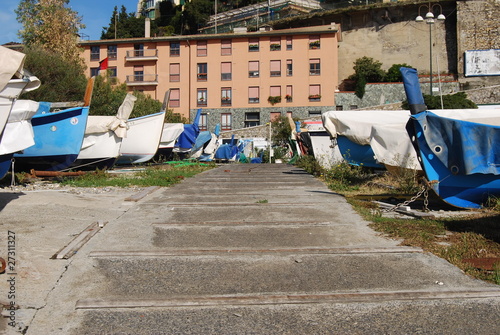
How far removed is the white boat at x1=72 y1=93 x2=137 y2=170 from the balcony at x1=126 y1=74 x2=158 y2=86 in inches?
1631

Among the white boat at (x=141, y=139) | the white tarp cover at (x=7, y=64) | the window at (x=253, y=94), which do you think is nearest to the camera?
the white tarp cover at (x=7, y=64)

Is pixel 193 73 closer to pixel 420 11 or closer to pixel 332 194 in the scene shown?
pixel 420 11

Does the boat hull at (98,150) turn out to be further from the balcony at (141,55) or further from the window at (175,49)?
the balcony at (141,55)

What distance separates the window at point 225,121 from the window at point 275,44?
8.91 meters

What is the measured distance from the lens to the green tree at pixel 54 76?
26750 mm

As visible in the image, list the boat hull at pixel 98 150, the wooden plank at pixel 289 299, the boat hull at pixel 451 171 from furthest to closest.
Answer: the boat hull at pixel 98 150 < the boat hull at pixel 451 171 < the wooden plank at pixel 289 299

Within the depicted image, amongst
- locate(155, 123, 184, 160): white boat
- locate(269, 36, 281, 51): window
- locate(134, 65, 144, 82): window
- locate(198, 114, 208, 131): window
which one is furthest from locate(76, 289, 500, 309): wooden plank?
locate(134, 65, 144, 82): window

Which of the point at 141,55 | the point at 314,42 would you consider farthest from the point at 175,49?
the point at 314,42

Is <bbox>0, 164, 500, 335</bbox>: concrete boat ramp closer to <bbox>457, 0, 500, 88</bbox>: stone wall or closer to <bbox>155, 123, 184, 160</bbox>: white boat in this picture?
<bbox>155, 123, 184, 160</bbox>: white boat

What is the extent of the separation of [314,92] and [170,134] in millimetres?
30553

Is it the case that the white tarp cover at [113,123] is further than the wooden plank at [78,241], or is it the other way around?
the white tarp cover at [113,123]

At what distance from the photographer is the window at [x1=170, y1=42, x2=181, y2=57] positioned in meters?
57.4

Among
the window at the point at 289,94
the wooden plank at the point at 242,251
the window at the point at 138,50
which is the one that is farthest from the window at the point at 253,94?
the wooden plank at the point at 242,251

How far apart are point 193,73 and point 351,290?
54.3 meters
